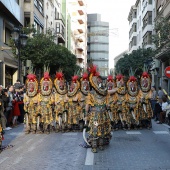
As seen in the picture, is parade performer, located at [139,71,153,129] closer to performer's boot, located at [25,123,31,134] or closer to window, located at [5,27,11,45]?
performer's boot, located at [25,123,31,134]

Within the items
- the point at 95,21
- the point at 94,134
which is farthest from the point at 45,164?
the point at 95,21

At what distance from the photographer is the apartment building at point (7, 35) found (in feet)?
78.5

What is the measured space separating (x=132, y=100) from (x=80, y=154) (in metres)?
5.67

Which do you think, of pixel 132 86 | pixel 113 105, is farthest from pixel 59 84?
pixel 132 86

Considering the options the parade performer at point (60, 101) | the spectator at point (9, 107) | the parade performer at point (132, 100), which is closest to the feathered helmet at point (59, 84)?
the parade performer at point (60, 101)

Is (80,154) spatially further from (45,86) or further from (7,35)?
(7,35)

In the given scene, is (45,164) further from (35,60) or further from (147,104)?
(35,60)

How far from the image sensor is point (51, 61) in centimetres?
2869

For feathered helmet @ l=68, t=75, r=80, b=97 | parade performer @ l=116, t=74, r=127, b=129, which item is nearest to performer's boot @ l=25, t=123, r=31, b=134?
feathered helmet @ l=68, t=75, r=80, b=97

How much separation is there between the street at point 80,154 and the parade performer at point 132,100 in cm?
166

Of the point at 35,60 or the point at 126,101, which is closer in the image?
the point at 126,101

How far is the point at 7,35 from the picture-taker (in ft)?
86.8

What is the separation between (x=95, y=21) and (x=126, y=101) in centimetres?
10775

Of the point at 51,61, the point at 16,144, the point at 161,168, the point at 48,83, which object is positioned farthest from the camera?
the point at 51,61
